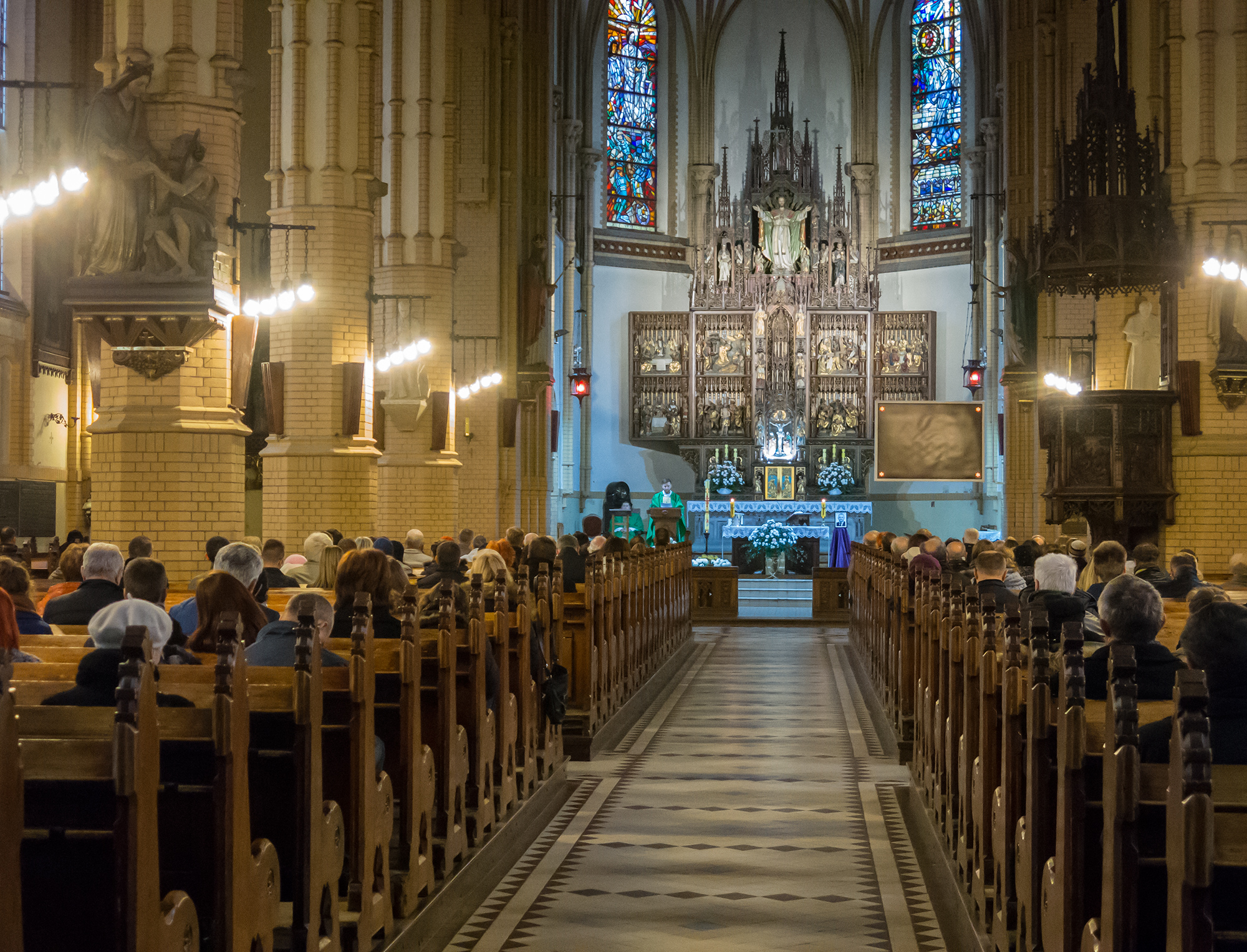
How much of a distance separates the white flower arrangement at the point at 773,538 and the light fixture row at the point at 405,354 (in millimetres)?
8509

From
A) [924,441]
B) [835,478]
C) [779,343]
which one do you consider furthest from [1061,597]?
[779,343]

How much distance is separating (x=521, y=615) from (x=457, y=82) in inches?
484

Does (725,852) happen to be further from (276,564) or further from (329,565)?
(276,564)

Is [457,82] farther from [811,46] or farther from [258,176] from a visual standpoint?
[811,46]

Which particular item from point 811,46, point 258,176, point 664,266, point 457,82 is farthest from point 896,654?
point 811,46

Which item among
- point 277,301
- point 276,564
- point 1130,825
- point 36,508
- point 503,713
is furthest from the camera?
point 36,508

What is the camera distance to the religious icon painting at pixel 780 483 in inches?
1037

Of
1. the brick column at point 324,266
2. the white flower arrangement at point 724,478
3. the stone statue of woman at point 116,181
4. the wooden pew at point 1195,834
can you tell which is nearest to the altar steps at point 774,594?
the white flower arrangement at point 724,478

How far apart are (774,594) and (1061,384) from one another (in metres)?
5.87

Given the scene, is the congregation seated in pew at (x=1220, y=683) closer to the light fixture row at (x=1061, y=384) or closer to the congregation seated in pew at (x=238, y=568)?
the congregation seated in pew at (x=238, y=568)

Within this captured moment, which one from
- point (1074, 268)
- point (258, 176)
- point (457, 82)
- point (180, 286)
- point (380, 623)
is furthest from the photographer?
point (258, 176)

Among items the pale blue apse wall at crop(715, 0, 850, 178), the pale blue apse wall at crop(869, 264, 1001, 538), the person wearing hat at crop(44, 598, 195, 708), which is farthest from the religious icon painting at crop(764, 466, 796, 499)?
the person wearing hat at crop(44, 598, 195, 708)

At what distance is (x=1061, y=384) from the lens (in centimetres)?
1809

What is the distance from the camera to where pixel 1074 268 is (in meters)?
13.1
